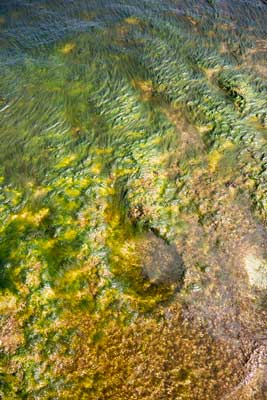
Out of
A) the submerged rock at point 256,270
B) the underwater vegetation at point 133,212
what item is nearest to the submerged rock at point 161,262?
the underwater vegetation at point 133,212

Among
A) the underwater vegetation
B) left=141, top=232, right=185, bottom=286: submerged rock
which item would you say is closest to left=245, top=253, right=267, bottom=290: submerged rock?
the underwater vegetation

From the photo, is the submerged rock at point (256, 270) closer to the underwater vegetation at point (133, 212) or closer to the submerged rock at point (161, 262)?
the underwater vegetation at point (133, 212)

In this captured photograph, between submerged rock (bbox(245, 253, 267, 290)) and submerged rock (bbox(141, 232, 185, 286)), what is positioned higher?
submerged rock (bbox(245, 253, 267, 290))

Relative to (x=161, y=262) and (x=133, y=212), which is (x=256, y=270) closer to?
(x=161, y=262)

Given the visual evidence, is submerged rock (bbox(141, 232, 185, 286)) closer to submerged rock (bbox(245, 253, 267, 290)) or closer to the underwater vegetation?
the underwater vegetation

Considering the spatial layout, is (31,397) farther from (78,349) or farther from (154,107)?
(154,107)

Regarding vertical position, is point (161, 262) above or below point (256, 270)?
below

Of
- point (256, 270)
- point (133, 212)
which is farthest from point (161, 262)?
point (256, 270)

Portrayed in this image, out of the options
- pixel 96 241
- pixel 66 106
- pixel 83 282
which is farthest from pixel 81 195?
pixel 66 106
